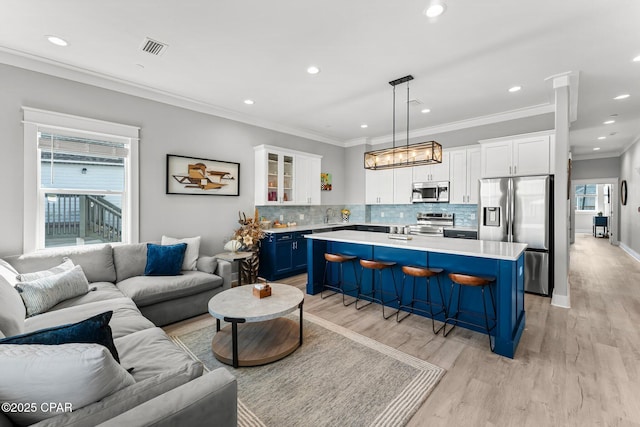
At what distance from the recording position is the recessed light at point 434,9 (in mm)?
2256

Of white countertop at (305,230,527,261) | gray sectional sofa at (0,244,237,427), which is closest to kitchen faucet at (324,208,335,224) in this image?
white countertop at (305,230,527,261)

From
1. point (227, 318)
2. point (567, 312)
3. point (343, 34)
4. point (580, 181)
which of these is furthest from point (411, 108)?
point (580, 181)

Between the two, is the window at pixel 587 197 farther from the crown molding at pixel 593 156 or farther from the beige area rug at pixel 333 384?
the beige area rug at pixel 333 384

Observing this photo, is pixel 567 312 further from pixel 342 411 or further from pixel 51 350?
pixel 51 350

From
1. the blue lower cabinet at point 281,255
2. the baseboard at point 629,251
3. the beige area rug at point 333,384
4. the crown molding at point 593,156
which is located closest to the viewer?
the beige area rug at point 333,384

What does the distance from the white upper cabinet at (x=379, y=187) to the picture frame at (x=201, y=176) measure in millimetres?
3180

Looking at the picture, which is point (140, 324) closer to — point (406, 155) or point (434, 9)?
point (406, 155)

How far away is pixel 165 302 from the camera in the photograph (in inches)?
124

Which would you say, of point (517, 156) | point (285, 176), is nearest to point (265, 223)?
point (285, 176)

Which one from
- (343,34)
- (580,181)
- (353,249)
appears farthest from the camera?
(580,181)

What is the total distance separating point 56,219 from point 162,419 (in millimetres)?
3541

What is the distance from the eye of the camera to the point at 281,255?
16.6ft

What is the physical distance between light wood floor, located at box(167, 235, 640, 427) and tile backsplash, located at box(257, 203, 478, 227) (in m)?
2.01

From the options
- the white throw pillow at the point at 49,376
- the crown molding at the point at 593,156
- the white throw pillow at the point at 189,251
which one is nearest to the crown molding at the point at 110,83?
the white throw pillow at the point at 189,251
